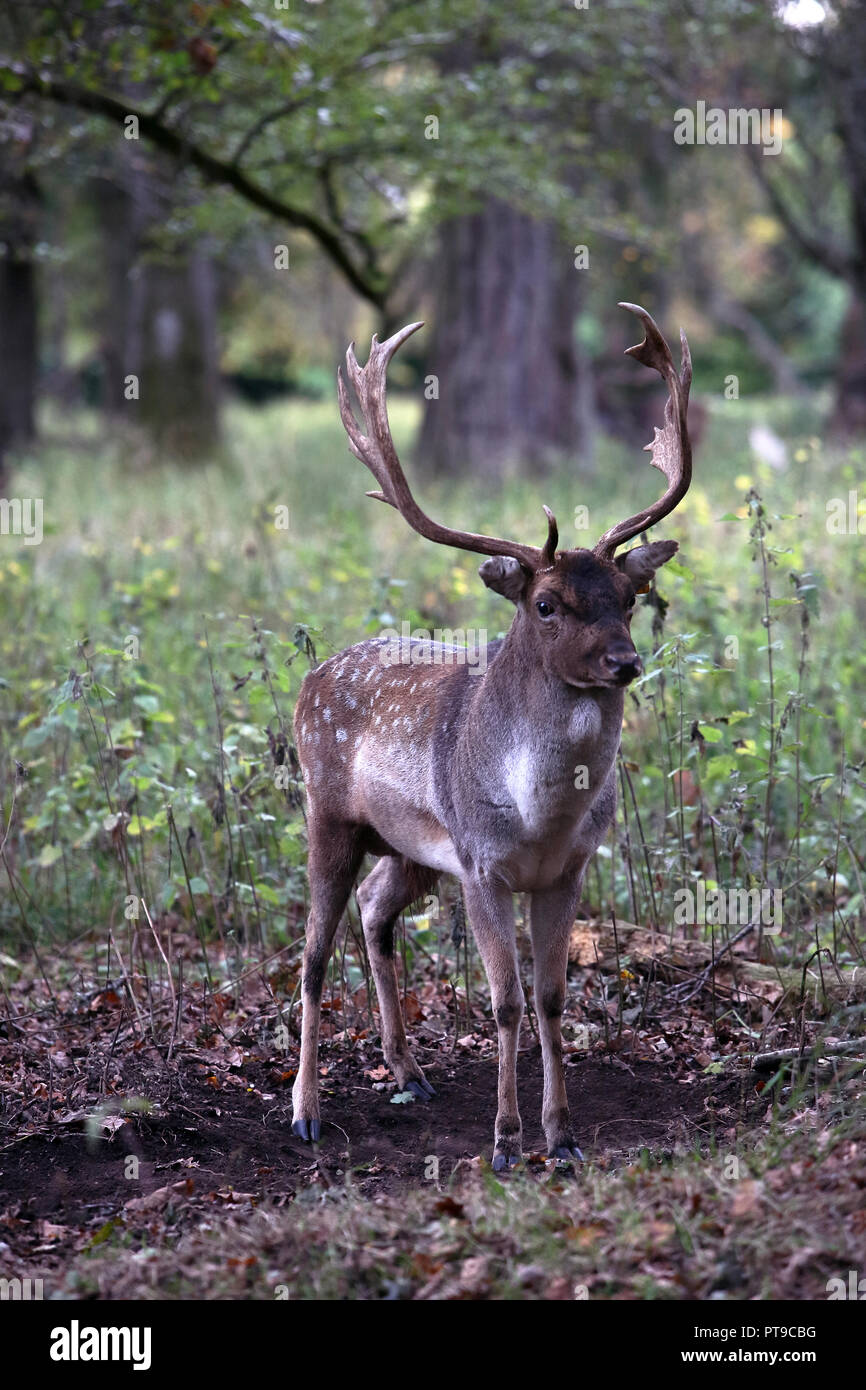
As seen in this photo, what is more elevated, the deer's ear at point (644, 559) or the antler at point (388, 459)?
the antler at point (388, 459)

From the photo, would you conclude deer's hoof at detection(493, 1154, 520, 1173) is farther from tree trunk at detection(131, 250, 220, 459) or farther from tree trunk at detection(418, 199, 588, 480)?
tree trunk at detection(131, 250, 220, 459)

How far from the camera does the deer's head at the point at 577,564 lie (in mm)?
4547

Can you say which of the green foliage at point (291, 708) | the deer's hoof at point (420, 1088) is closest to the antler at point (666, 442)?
the green foliage at point (291, 708)

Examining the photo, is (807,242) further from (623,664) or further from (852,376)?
(623,664)

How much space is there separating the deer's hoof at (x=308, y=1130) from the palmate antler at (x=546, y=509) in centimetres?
221

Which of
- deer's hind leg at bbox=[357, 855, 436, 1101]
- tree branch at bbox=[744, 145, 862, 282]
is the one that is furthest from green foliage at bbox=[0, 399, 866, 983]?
tree branch at bbox=[744, 145, 862, 282]

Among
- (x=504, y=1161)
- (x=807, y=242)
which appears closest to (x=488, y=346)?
(x=807, y=242)

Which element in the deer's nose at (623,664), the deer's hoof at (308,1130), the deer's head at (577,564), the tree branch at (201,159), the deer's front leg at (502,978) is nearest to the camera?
the deer's nose at (623,664)

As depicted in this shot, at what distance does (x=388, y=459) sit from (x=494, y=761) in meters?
1.20

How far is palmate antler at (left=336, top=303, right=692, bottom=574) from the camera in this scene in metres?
4.89

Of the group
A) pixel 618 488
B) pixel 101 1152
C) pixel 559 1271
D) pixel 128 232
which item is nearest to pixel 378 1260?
pixel 559 1271

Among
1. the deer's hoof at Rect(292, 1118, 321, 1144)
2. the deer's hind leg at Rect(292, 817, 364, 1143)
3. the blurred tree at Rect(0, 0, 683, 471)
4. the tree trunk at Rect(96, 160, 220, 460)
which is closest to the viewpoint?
the deer's hoof at Rect(292, 1118, 321, 1144)

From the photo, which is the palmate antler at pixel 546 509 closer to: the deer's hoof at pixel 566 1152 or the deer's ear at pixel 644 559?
the deer's ear at pixel 644 559

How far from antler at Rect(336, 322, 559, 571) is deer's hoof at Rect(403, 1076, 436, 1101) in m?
2.09
